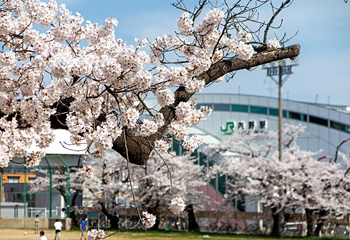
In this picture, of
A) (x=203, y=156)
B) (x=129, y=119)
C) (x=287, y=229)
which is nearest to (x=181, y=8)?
(x=129, y=119)

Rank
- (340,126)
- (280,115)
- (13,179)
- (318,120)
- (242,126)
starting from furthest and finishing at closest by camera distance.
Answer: (242,126)
(13,179)
(318,120)
(340,126)
(280,115)

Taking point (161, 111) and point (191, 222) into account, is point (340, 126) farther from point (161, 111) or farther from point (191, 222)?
point (161, 111)

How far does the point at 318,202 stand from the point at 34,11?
26661 mm

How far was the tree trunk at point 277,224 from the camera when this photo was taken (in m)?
30.9

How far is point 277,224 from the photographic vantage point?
31.7m

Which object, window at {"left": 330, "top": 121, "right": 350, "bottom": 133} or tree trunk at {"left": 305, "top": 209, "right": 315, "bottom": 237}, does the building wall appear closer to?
window at {"left": 330, "top": 121, "right": 350, "bottom": 133}

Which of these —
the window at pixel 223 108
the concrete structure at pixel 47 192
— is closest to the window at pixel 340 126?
the window at pixel 223 108

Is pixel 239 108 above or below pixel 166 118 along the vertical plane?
above

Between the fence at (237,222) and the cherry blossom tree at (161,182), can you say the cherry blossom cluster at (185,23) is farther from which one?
the fence at (237,222)

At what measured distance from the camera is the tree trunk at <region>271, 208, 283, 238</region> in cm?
3086

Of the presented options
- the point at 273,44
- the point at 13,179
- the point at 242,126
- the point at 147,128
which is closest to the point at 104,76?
the point at 147,128

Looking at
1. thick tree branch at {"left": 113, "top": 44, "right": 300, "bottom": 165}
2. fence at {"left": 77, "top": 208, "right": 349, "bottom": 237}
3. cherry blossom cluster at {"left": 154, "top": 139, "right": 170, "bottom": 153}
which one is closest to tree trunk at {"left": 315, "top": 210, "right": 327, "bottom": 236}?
fence at {"left": 77, "top": 208, "right": 349, "bottom": 237}

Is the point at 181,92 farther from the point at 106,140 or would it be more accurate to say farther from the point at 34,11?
the point at 34,11

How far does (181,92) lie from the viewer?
606 centimetres
